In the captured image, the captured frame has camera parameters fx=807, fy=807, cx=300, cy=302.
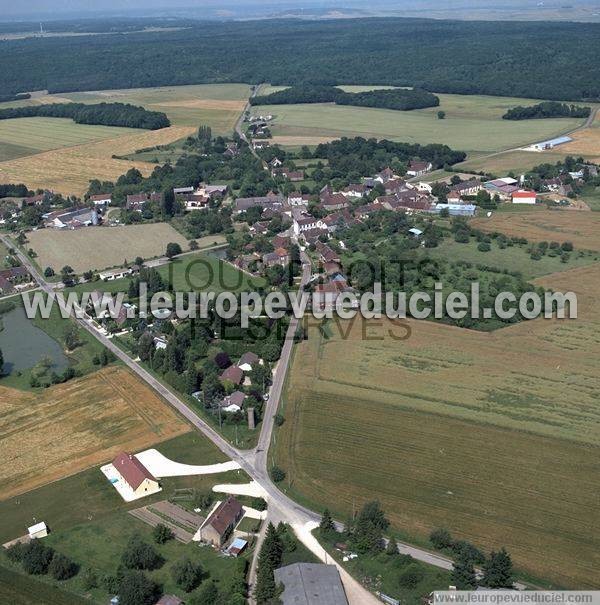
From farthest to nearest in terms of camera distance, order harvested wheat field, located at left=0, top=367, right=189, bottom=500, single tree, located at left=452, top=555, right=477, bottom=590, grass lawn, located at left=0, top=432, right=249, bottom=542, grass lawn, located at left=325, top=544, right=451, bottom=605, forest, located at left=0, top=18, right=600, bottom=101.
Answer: forest, located at left=0, top=18, right=600, bottom=101 → harvested wheat field, located at left=0, top=367, right=189, bottom=500 → grass lawn, located at left=0, top=432, right=249, bottom=542 → grass lawn, located at left=325, top=544, right=451, bottom=605 → single tree, located at left=452, top=555, right=477, bottom=590

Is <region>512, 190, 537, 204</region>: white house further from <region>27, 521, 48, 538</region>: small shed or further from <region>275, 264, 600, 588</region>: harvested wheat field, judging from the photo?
<region>27, 521, 48, 538</region>: small shed

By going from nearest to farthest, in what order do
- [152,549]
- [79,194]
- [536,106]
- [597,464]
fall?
[152,549]
[597,464]
[79,194]
[536,106]

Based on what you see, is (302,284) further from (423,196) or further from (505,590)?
(505,590)

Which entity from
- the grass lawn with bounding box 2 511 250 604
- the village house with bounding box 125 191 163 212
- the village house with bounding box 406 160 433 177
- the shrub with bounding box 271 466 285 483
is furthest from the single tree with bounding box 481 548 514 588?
the village house with bounding box 406 160 433 177

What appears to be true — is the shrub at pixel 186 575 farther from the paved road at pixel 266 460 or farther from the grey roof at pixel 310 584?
the grey roof at pixel 310 584

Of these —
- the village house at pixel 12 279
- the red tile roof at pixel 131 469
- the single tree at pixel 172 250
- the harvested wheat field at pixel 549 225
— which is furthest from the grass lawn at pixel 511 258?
the red tile roof at pixel 131 469

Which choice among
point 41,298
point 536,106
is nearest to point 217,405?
point 41,298

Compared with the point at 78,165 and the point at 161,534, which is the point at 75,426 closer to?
the point at 161,534
